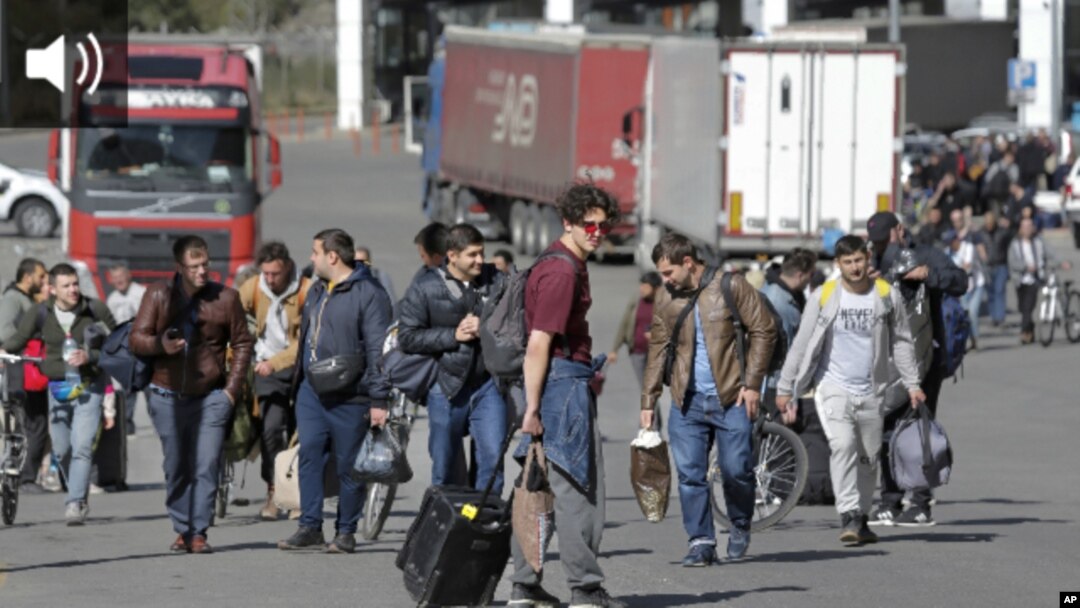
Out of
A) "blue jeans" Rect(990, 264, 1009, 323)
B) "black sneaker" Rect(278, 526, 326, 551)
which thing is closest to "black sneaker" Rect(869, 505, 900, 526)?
"black sneaker" Rect(278, 526, 326, 551)

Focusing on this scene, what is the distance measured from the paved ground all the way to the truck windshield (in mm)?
8145

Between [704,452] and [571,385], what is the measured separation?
2181 millimetres

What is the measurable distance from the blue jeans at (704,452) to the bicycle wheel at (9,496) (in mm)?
4748

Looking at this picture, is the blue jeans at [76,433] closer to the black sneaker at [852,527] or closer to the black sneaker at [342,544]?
the black sneaker at [342,544]

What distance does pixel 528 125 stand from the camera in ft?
128

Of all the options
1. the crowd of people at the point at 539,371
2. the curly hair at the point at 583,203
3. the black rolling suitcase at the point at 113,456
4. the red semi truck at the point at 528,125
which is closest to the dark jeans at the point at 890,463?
the crowd of people at the point at 539,371

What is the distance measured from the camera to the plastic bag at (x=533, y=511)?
9.60m

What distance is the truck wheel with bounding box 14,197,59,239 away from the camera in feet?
138

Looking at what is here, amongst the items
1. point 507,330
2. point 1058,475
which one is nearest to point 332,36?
point 1058,475

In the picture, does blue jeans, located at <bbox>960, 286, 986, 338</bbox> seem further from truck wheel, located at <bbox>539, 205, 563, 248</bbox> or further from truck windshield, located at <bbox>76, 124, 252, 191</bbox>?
truck wheel, located at <bbox>539, 205, 563, 248</bbox>

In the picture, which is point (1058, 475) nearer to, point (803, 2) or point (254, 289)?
point (254, 289)

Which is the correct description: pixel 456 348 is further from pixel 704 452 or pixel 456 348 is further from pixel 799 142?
pixel 799 142

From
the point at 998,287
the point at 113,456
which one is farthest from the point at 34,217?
the point at 113,456

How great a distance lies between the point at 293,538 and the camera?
12.6 m
